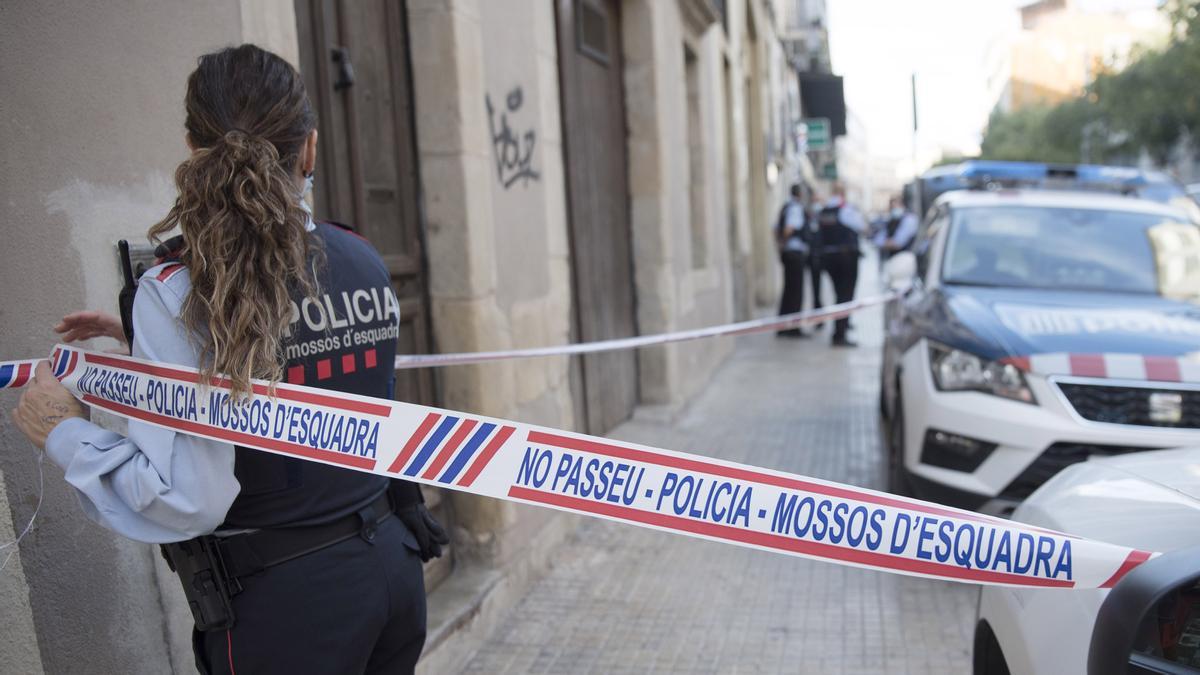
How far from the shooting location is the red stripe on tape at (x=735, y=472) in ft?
5.64

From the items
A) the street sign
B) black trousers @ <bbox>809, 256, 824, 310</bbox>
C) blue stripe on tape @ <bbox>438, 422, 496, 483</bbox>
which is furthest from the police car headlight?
the street sign

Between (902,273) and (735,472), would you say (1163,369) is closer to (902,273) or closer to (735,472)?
(902,273)

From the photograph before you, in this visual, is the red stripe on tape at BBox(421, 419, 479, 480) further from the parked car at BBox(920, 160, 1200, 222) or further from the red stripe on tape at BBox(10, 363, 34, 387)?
the parked car at BBox(920, 160, 1200, 222)

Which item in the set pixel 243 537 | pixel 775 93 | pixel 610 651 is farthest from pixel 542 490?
pixel 775 93

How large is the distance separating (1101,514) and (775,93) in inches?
816

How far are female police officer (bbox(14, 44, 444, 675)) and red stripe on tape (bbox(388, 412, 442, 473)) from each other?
8cm

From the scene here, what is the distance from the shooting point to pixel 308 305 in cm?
169

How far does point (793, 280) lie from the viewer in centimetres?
1266

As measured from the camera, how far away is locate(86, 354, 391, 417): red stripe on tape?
158cm

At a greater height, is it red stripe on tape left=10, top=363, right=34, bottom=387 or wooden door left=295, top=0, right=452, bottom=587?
wooden door left=295, top=0, right=452, bottom=587

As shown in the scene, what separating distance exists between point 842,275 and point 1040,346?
8.19 m

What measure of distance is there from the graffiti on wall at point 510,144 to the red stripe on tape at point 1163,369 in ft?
9.87

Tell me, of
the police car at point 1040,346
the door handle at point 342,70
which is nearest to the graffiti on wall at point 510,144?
the door handle at point 342,70

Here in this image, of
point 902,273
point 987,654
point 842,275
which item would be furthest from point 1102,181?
point 987,654
